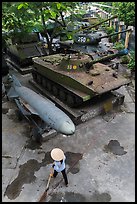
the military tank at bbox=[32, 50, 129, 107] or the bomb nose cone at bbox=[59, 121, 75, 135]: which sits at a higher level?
the military tank at bbox=[32, 50, 129, 107]

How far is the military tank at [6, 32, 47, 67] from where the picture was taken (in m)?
15.0

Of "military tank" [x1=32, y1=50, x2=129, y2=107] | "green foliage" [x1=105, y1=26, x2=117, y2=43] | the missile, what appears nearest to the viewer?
the missile

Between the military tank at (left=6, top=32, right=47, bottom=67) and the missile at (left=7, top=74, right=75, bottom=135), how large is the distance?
5519 mm

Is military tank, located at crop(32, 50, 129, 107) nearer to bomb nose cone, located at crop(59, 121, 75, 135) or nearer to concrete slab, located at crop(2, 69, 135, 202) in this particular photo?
concrete slab, located at crop(2, 69, 135, 202)

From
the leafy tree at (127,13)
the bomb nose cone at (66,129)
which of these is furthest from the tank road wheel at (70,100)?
the leafy tree at (127,13)

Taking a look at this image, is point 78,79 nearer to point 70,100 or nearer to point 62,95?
point 70,100

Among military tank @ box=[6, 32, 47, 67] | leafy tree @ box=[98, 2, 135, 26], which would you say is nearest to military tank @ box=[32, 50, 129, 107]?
military tank @ box=[6, 32, 47, 67]

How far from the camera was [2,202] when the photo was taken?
21.2 ft

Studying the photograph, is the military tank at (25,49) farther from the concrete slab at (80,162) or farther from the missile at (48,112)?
the concrete slab at (80,162)

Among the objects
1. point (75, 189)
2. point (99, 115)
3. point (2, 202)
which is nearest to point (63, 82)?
point (99, 115)

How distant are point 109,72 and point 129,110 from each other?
196cm

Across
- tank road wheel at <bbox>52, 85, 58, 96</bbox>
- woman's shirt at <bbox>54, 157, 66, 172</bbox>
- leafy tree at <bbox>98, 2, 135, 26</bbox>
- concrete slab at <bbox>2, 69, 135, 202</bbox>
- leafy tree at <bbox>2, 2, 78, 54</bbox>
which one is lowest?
concrete slab at <bbox>2, 69, 135, 202</bbox>

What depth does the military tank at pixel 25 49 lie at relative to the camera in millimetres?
15016

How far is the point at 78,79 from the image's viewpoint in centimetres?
971
